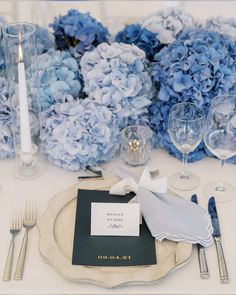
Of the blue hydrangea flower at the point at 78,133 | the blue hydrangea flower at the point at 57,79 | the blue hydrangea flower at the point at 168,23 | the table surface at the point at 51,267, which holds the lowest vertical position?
the table surface at the point at 51,267

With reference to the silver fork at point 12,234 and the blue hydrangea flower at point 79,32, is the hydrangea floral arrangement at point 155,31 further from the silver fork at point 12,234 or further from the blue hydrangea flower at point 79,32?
the silver fork at point 12,234

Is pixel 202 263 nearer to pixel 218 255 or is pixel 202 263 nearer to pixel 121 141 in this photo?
pixel 218 255

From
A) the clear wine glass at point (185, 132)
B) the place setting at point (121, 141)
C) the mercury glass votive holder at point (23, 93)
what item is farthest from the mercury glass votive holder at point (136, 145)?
the mercury glass votive holder at point (23, 93)

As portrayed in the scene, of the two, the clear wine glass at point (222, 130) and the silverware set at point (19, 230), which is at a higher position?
the clear wine glass at point (222, 130)

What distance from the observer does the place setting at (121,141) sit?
1.06 m

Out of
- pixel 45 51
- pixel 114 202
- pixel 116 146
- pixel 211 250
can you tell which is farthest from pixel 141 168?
pixel 45 51

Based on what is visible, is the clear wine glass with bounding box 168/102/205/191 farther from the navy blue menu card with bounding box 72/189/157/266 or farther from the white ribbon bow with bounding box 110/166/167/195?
the navy blue menu card with bounding box 72/189/157/266

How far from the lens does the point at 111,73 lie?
4.31 feet

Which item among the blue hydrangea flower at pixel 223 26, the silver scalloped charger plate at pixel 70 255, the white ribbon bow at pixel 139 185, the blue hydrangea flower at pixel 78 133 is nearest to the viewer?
the silver scalloped charger plate at pixel 70 255

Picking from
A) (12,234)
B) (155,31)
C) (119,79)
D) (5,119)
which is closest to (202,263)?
(12,234)

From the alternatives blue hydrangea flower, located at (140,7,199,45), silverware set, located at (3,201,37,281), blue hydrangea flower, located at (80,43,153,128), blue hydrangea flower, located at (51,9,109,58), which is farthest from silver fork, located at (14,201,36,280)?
blue hydrangea flower, located at (140,7,199,45)

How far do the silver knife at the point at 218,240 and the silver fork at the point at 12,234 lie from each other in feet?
1.40

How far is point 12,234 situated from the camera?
3.63ft

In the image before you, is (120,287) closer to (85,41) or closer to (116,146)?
(116,146)
